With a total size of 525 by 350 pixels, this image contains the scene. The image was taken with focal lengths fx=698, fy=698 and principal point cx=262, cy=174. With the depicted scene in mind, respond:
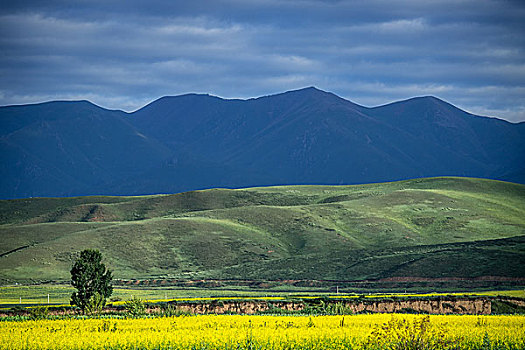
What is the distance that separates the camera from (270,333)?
28.2 metres

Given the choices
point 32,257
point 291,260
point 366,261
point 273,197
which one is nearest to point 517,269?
point 366,261

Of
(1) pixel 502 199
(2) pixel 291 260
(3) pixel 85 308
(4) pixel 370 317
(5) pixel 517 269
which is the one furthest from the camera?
(1) pixel 502 199

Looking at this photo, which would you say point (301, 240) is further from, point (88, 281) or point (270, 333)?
point (270, 333)

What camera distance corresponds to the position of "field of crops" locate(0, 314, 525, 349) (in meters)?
25.0

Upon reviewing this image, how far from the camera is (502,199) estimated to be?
14912cm

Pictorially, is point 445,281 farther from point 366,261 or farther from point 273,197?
point 273,197

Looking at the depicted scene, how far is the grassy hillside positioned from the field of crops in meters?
50.9

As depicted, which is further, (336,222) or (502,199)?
(502,199)

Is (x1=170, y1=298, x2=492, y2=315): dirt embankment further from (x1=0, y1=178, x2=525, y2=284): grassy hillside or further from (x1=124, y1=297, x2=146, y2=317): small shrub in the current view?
(x1=0, y1=178, x2=525, y2=284): grassy hillside

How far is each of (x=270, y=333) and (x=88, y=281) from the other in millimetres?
20554

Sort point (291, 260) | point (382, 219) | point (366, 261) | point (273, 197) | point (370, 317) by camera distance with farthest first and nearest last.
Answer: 1. point (273, 197)
2. point (382, 219)
3. point (291, 260)
4. point (366, 261)
5. point (370, 317)

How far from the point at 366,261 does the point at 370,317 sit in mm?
59373

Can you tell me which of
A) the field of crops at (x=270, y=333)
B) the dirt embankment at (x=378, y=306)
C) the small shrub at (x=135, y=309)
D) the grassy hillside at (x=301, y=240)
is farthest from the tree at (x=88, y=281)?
the grassy hillside at (x=301, y=240)

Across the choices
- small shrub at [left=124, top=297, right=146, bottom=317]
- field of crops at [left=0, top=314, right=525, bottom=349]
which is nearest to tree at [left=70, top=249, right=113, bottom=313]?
small shrub at [left=124, top=297, right=146, bottom=317]
